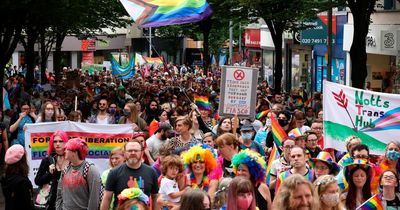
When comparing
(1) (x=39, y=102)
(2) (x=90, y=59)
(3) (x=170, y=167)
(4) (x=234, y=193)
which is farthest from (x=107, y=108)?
(2) (x=90, y=59)

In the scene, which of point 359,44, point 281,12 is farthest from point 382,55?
point 359,44

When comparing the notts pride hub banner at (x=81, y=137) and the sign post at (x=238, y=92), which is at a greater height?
the sign post at (x=238, y=92)

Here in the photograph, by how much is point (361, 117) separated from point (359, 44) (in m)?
10.4

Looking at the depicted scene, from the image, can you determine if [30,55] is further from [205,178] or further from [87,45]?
[87,45]

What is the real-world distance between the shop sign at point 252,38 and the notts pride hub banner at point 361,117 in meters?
42.7

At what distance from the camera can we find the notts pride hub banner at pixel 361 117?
13.3 metres

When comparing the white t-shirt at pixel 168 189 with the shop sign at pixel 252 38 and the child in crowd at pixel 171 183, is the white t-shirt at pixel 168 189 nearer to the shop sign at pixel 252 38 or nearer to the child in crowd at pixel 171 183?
the child in crowd at pixel 171 183

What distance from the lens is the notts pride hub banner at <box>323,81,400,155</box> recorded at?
13.3m

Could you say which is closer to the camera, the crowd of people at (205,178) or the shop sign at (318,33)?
the crowd of people at (205,178)

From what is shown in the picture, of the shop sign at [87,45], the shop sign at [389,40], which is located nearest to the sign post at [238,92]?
the shop sign at [389,40]

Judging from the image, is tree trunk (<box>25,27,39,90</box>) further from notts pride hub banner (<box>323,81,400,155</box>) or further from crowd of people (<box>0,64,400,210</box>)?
crowd of people (<box>0,64,400,210</box>)

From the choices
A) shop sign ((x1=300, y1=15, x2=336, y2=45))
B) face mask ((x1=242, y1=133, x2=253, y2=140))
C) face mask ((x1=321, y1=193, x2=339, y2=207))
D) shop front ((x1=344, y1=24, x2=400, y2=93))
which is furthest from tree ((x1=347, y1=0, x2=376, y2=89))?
face mask ((x1=321, y1=193, x2=339, y2=207))

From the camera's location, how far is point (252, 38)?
58.5 metres

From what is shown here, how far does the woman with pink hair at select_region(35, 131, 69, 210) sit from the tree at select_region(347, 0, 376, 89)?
45.2 ft
